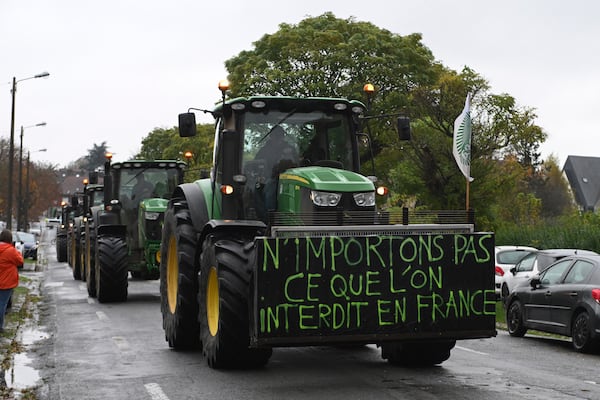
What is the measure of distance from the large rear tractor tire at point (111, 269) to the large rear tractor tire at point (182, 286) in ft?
24.5

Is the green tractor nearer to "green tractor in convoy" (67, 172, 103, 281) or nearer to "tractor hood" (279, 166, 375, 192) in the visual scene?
"green tractor in convoy" (67, 172, 103, 281)

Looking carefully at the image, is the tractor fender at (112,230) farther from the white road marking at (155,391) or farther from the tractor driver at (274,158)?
the white road marking at (155,391)

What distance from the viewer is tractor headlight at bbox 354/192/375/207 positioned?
35.8 ft

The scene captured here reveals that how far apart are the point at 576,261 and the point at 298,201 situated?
6.23 metres

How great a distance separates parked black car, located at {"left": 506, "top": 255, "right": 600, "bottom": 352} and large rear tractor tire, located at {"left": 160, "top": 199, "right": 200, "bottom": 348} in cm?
560

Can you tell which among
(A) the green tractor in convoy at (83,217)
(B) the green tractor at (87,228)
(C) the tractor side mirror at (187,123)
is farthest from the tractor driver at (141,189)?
(C) the tractor side mirror at (187,123)

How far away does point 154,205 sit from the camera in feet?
71.3

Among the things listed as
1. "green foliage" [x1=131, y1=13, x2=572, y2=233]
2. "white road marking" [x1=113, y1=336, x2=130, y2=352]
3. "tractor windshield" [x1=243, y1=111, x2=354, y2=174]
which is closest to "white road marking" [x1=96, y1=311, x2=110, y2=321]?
"white road marking" [x1=113, y1=336, x2=130, y2=352]

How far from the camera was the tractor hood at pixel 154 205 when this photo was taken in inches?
846

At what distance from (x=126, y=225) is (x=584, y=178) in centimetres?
9389

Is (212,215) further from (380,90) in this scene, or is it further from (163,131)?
(163,131)

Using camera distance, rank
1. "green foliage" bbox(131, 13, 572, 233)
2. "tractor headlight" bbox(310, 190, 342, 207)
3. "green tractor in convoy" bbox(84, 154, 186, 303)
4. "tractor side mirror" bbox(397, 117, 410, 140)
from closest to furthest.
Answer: "tractor headlight" bbox(310, 190, 342, 207) < "tractor side mirror" bbox(397, 117, 410, 140) < "green tractor in convoy" bbox(84, 154, 186, 303) < "green foliage" bbox(131, 13, 572, 233)

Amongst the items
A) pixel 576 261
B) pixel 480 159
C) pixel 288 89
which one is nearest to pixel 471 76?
pixel 480 159

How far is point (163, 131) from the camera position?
103 meters
